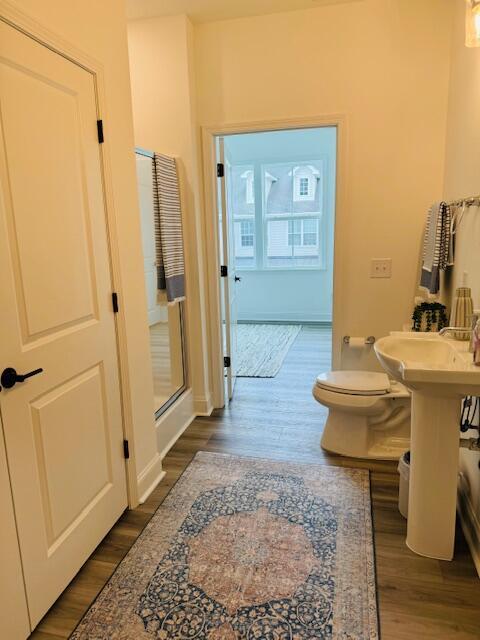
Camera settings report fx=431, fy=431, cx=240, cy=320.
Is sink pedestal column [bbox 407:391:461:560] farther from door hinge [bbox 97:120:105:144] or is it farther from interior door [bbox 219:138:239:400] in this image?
interior door [bbox 219:138:239:400]

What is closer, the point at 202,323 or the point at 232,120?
the point at 232,120

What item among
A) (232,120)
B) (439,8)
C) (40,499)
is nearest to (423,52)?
(439,8)

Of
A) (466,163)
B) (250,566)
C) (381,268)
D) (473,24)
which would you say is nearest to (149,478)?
(250,566)

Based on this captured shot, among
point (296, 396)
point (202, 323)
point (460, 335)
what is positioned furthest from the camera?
point (296, 396)

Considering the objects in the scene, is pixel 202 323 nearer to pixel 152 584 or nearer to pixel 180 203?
pixel 180 203

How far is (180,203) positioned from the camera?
3.03 meters

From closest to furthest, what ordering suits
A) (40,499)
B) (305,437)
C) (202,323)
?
(40,499), (305,437), (202,323)

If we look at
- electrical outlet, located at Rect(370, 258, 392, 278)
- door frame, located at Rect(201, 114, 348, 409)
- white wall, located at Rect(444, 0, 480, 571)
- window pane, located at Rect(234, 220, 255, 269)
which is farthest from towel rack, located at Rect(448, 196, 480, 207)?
window pane, located at Rect(234, 220, 255, 269)

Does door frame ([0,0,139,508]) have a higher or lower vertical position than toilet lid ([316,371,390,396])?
higher

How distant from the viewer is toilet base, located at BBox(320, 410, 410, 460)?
8.81ft

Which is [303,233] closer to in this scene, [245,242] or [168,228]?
[245,242]

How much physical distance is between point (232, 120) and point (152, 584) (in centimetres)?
282

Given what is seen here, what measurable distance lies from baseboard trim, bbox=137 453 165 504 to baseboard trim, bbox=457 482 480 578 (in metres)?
1.59

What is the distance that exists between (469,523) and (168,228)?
7.55ft
